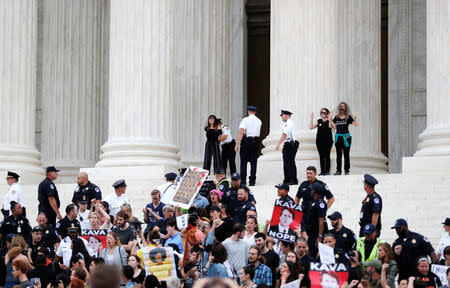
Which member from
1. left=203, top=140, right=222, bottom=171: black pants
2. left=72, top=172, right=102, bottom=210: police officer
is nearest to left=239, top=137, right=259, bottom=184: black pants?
left=203, top=140, right=222, bottom=171: black pants

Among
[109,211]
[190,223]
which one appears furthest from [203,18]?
[190,223]

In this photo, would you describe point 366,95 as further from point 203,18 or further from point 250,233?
point 250,233

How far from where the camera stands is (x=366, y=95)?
38594 mm

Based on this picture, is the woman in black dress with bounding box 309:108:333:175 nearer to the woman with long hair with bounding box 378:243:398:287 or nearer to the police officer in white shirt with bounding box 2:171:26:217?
the police officer in white shirt with bounding box 2:171:26:217

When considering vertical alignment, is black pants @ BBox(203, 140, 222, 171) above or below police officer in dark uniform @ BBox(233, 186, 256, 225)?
above

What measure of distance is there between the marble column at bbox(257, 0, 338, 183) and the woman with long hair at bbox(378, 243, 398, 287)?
13117 millimetres

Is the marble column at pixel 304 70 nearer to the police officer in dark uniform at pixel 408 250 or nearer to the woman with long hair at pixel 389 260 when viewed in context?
the police officer in dark uniform at pixel 408 250

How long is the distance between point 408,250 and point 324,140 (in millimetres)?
11141

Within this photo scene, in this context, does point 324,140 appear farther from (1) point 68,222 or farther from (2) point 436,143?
(1) point 68,222

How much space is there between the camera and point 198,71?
40375 mm

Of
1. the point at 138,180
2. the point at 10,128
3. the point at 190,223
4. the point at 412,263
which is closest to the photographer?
the point at 412,263

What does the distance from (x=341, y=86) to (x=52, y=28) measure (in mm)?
11510

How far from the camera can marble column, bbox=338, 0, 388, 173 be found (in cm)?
3847

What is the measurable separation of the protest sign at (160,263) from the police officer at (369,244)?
148 inches
